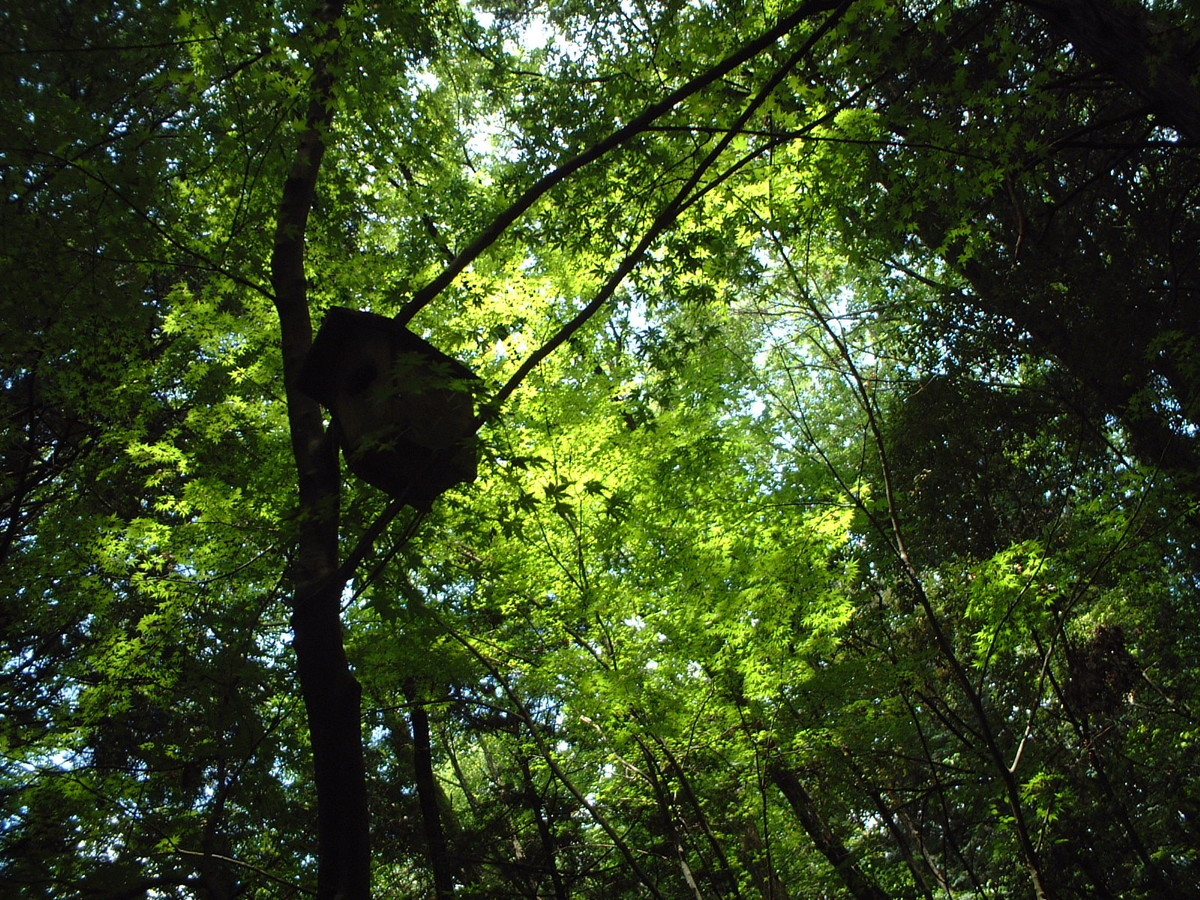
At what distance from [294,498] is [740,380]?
171 inches

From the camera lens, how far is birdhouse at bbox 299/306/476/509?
9.30 ft

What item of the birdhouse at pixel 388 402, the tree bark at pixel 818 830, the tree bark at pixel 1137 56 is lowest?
the tree bark at pixel 818 830

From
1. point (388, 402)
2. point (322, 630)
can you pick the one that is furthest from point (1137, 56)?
point (322, 630)

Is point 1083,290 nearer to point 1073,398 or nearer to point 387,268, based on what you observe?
point 1073,398

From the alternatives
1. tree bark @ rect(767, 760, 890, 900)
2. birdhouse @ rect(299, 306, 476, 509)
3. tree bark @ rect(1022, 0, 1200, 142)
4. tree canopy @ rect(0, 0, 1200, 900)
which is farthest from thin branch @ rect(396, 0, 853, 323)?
tree bark @ rect(767, 760, 890, 900)

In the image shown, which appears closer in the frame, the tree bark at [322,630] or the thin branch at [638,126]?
the tree bark at [322,630]

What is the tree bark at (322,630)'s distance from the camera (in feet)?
6.89

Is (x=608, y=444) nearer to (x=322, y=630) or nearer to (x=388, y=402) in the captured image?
(x=388, y=402)

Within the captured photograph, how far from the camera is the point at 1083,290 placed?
6.20 m

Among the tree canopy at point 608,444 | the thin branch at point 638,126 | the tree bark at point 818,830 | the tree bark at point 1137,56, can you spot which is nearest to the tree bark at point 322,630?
the tree canopy at point 608,444

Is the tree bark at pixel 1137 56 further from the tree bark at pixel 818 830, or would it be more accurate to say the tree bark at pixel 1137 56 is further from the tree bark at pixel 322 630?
the tree bark at pixel 818 830

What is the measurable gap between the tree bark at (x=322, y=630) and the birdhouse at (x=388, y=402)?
0.12 metres

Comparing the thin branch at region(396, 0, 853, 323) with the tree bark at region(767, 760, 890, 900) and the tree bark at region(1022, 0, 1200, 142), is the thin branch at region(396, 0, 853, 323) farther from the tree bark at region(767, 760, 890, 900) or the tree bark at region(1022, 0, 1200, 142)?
the tree bark at region(767, 760, 890, 900)

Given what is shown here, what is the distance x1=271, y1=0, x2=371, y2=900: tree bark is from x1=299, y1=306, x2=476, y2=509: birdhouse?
0.38 ft
